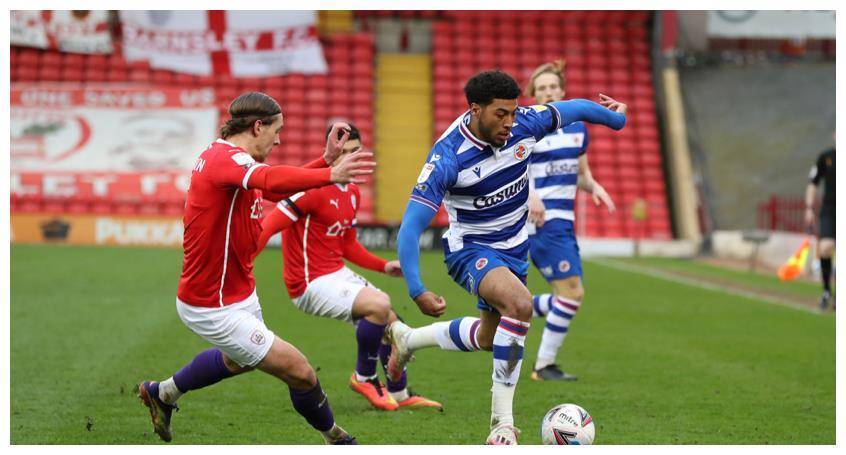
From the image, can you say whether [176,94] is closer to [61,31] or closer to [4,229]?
[61,31]

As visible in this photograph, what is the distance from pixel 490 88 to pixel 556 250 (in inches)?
110

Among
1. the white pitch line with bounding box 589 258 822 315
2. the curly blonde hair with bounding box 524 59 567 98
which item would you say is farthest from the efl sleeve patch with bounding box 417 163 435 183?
the white pitch line with bounding box 589 258 822 315

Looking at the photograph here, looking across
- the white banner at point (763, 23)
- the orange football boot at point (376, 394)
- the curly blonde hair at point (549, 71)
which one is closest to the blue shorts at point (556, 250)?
the curly blonde hair at point (549, 71)

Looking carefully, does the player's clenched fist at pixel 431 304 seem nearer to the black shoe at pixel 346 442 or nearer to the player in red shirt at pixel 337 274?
the black shoe at pixel 346 442

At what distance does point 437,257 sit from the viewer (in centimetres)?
2091

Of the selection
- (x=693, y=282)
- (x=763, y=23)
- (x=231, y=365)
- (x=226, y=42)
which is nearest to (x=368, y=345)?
(x=231, y=365)

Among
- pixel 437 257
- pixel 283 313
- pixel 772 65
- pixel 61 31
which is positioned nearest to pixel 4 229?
pixel 283 313

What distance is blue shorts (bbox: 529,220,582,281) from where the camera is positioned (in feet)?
27.2

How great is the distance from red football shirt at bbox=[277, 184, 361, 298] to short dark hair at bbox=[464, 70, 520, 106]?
1.72m

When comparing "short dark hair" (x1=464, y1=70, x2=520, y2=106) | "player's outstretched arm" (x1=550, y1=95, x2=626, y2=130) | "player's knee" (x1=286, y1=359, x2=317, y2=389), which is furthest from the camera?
"player's outstretched arm" (x1=550, y1=95, x2=626, y2=130)

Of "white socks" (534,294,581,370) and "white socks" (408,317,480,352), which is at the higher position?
"white socks" (408,317,480,352)

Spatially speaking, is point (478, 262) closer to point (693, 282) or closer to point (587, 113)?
point (587, 113)

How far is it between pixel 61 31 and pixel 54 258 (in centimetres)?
1142

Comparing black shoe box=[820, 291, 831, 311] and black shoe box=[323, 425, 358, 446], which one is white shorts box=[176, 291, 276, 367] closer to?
black shoe box=[323, 425, 358, 446]
